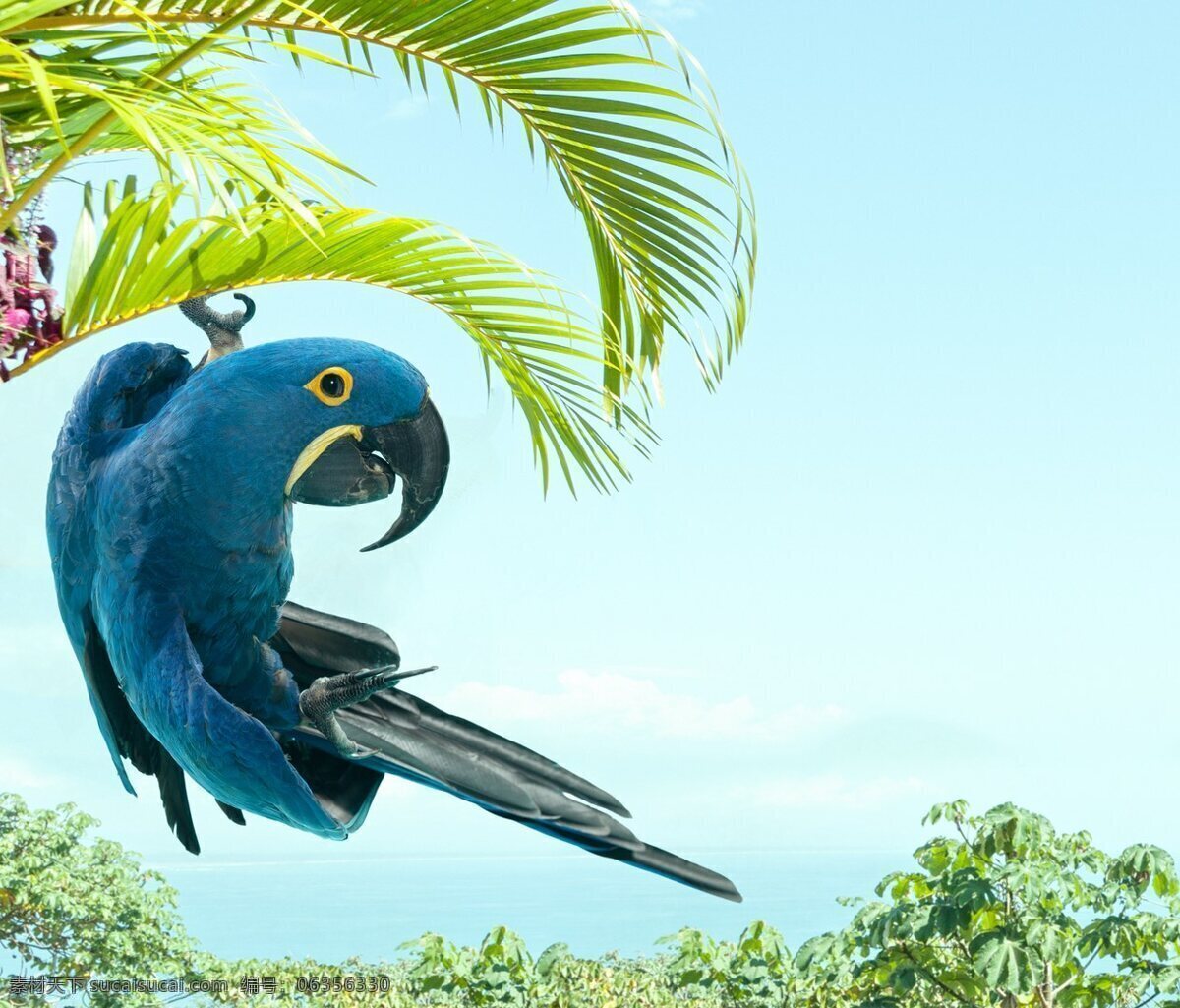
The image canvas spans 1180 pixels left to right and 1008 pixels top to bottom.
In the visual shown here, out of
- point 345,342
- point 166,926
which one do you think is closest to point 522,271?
point 345,342

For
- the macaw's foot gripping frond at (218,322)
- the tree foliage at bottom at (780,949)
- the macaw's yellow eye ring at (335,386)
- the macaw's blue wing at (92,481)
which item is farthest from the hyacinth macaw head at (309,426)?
the tree foliage at bottom at (780,949)

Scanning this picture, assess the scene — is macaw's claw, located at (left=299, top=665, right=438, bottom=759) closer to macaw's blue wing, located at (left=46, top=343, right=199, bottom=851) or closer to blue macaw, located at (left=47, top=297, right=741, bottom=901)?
blue macaw, located at (left=47, top=297, right=741, bottom=901)

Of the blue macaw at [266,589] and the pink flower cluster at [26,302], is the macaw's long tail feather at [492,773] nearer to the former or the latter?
the blue macaw at [266,589]

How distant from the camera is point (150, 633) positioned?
190 centimetres

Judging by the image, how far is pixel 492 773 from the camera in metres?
2.00

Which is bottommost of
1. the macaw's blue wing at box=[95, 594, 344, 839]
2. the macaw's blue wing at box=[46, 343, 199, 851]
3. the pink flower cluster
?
the macaw's blue wing at box=[95, 594, 344, 839]

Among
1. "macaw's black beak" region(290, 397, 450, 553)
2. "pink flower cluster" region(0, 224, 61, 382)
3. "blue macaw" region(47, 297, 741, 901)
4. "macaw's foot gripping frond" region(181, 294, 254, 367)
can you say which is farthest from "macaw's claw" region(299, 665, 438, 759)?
"pink flower cluster" region(0, 224, 61, 382)

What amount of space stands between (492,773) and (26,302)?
3.69 feet

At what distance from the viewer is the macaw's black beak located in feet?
6.37

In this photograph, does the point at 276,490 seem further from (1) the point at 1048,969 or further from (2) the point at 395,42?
(1) the point at 1048,969

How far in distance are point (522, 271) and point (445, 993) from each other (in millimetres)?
3473

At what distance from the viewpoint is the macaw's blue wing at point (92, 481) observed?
2.07 m

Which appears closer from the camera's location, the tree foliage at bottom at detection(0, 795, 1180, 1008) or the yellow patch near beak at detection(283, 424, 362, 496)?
the yellow patch near beak at detection(283, 424, 362, 496)

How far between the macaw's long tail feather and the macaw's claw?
0.04 metres
